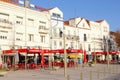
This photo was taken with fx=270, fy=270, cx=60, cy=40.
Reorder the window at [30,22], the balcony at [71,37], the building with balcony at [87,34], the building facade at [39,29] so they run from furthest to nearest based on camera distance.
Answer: the building with balcony at [87,34] → the balcony at [71,37] → the window at [30,22] → the building facade at [39,29]

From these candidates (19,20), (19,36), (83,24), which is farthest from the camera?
(83,24)

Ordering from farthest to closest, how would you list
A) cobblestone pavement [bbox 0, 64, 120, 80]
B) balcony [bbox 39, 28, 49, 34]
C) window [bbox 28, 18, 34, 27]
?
1. balcony [bbox 39, 28, 49, 34]
2. window [bbox 28, 18, 34, 27]
3. cobblestone pavement [bbox 0, 64, 120, 80]

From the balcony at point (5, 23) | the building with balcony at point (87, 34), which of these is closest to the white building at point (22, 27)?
the balcony at point (5, 23)

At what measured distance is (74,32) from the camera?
218ft

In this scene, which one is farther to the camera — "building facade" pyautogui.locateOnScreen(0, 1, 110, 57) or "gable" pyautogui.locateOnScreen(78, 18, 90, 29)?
"gable" pyautogui.locateOnScreen(78, 18, 90, 29)

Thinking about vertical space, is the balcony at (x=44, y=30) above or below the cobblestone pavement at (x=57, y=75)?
above

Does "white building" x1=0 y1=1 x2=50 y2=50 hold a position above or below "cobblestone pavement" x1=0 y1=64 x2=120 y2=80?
above

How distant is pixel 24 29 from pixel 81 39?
2337cm

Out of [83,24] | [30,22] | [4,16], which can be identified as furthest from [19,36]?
[83,24]

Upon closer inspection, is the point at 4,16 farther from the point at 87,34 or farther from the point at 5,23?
the point at 87,34

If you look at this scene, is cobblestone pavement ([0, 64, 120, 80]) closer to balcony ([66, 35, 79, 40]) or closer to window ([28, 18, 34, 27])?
window ([28, 18, 34, 27])

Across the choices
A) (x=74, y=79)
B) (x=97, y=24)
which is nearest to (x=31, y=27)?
(x=74, y=79)

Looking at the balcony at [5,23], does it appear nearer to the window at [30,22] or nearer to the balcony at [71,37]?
the window at [30,22]

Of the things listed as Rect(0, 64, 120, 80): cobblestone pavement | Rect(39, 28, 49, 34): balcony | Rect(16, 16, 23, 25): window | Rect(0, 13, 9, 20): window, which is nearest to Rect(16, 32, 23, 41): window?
Rect(16, 16, 23, 25): window
